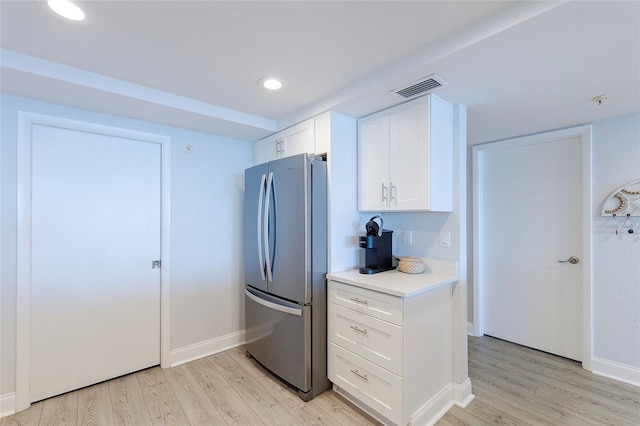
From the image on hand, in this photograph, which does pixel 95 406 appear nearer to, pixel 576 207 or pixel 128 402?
pixel 128 402

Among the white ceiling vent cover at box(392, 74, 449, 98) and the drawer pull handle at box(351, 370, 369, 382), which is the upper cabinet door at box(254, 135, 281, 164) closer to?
the white ceiling vent cover at box(392, 74, 449, 98)

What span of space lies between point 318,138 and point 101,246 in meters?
2.01

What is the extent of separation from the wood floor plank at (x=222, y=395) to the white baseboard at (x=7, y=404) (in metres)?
1.15

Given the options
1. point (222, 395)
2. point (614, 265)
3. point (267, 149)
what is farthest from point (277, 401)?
point (614, 265)

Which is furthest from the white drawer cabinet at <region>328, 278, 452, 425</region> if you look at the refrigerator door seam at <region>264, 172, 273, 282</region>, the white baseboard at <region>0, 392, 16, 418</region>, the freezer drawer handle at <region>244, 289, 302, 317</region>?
the white baseboard at <region>0, 392, 16, 418</region>

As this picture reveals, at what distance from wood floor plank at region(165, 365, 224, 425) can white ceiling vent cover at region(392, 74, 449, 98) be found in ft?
8.52

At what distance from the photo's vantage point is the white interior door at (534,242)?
2750 millimetres

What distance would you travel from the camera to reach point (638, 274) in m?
2.34

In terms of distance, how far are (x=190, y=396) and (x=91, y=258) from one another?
1.36 m

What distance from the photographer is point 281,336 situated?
2.38m

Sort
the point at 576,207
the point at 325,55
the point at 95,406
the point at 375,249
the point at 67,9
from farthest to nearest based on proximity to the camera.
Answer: the point at 576,207 → the point at 375,249 → the point at 95,406 → the point at 325,55 → the point at 67,9

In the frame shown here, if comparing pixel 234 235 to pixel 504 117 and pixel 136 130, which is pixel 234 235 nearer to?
pixel 136 130

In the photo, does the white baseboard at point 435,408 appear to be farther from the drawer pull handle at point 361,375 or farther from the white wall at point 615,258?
the white wall at point 615,258

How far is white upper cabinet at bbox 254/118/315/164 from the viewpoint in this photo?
2.53 m
